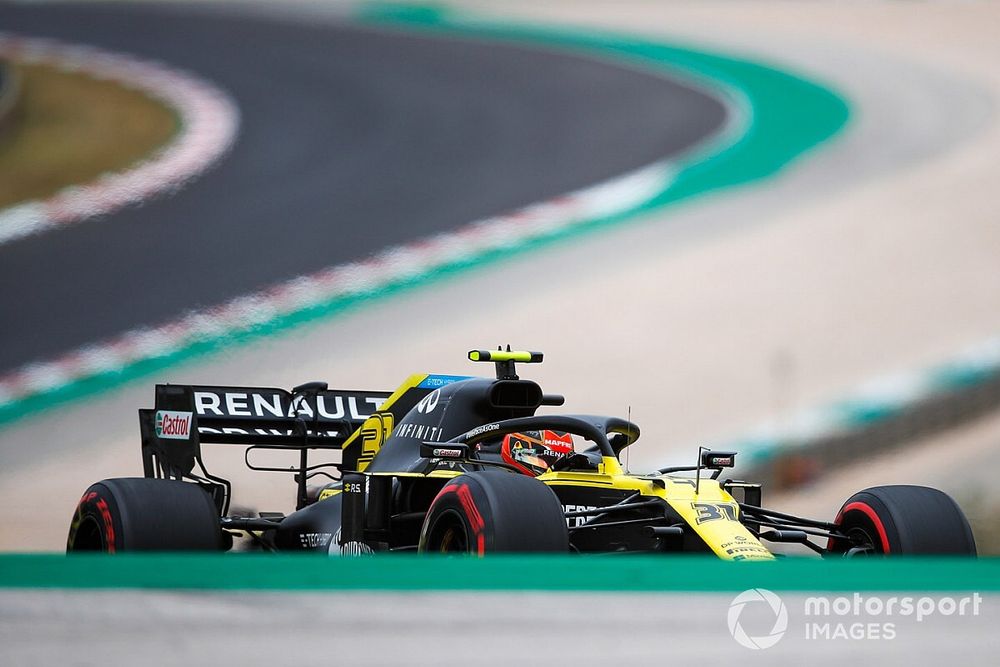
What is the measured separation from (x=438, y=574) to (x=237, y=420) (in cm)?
372

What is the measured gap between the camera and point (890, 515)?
5.56 metres

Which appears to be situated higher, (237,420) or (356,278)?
(356,278)

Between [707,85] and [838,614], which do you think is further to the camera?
[707,85]

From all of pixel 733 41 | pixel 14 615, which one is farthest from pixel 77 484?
pixel 733 41

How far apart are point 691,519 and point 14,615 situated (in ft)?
7.92

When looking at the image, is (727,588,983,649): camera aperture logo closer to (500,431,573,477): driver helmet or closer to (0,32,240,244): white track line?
(500,431,573,477): driver helmet

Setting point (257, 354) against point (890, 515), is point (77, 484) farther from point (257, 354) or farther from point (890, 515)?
point (890, 515)

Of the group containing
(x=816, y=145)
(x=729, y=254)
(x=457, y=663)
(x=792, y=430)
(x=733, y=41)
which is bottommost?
(x=457, y=663)

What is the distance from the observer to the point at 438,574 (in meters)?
3.90

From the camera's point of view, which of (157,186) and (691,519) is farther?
(157,186)

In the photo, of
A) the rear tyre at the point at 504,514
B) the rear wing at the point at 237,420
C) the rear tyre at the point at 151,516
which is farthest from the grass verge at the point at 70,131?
the rear tyre at the point at 504,514

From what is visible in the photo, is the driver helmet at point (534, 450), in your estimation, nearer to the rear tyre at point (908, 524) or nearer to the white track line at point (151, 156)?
the rear tyre at point (908, 524)

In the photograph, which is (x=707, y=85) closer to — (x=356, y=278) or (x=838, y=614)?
(x=356, y=278)

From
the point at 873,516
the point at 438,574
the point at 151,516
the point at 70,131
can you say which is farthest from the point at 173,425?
the point at 70,131
